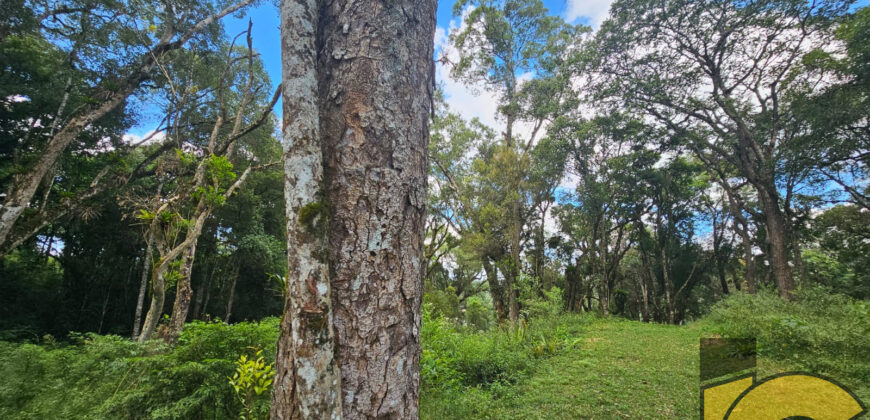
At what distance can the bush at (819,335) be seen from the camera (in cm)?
397

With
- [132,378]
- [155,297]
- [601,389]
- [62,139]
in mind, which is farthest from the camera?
[62,139]

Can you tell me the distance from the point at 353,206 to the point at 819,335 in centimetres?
714

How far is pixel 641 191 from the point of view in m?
15.4

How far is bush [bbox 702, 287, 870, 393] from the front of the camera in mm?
3969

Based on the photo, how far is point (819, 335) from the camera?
4.57 meters

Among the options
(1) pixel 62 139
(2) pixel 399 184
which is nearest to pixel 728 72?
(2) pixel 399 184

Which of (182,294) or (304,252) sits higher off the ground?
(304,252)

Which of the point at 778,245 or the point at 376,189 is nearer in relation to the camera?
the point at 376,189

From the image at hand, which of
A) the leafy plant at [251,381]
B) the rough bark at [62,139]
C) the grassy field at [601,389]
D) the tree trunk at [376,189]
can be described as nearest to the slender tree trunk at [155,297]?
the leafy plant at [251,381]

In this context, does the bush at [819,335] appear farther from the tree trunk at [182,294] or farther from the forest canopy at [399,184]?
the tree trunk at [182,294]

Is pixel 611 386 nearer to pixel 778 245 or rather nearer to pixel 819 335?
pixel 819 335

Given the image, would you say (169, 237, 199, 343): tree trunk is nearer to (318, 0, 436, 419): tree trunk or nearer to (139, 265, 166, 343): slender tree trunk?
(139, 265, 166, 343): slender tree trunk

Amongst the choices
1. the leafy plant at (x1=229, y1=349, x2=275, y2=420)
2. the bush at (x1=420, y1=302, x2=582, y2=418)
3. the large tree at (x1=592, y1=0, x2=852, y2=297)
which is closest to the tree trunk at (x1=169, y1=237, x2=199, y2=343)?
the leafy plant at (x1=229, y1=349, x2=275, y2=420)

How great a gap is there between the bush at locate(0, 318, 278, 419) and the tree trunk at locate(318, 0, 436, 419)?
1841mm
